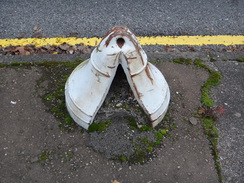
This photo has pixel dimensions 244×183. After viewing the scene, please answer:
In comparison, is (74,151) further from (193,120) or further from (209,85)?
(209,85)

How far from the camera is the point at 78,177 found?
2.34 m

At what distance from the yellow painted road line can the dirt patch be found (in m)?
0.83

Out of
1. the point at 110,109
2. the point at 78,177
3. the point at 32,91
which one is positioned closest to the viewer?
the point at 78,177

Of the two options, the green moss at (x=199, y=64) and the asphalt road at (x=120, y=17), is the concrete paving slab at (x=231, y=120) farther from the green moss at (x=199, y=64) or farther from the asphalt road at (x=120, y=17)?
the asphalt road at (x=120, y=17)

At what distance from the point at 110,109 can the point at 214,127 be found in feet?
2.94

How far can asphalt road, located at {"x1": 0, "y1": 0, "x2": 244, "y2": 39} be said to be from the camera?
374cm

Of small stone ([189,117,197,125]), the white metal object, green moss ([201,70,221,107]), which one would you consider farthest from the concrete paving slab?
the white metal object

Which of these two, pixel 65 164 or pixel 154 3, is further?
pixel 154 3

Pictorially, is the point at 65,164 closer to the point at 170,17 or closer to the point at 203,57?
the point at 203,57

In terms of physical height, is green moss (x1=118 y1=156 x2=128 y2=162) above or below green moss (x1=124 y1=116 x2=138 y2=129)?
below

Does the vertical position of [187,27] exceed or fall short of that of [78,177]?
it exceeds it

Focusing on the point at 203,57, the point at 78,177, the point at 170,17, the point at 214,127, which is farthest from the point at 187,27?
the point at 78,177

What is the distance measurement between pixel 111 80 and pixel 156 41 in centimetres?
140

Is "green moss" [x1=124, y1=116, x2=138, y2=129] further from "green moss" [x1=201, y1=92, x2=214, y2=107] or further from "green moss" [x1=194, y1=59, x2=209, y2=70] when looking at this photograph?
"green moss" [x1=194, y1=59, x2=209, y2=70]
